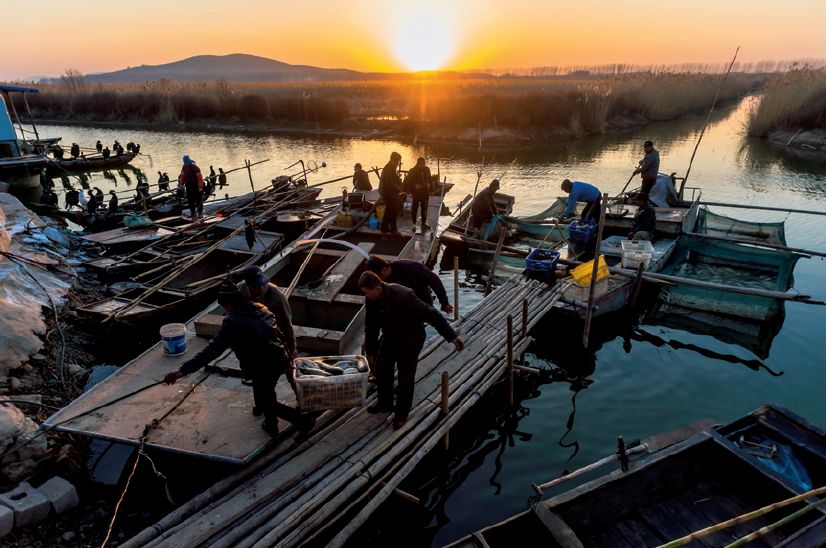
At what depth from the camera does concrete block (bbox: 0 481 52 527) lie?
4.76 metres

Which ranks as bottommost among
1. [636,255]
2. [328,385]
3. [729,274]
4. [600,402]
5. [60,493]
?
[600,402]

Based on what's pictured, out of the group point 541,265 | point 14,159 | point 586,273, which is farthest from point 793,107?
point 14,159

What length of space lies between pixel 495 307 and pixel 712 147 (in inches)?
1277

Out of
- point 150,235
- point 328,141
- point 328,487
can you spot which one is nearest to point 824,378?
point 328,487

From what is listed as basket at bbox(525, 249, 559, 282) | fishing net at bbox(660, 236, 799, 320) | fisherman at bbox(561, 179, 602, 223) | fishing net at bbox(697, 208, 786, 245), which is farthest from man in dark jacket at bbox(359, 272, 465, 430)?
fishing net at bbox(697, 208, 786, 245)

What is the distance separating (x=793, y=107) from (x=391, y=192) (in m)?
33.7

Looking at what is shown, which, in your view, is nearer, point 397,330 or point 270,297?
point 397,330

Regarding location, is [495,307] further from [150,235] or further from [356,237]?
[150,235]

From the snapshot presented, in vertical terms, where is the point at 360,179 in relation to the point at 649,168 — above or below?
below

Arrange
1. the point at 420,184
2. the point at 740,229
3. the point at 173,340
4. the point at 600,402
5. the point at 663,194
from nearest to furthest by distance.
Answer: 1. the point at 173,340
2. the point at 600,402
3. the point at 420,184
4. the point at 740,229
5. the point at 663,194

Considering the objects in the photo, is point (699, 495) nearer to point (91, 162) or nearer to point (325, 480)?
point (325, 480)

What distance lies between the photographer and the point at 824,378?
8.59 metres

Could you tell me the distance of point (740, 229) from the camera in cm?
1408

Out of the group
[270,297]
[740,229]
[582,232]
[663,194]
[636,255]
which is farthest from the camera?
[663,194]
